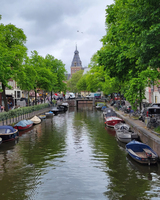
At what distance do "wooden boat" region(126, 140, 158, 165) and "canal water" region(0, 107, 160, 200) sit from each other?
0.42 m

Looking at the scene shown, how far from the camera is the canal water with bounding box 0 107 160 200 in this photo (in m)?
12.7

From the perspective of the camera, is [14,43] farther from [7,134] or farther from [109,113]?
[109,113]

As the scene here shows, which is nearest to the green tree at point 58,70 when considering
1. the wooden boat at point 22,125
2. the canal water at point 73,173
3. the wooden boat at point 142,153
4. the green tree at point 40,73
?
the green tree at point 40,73

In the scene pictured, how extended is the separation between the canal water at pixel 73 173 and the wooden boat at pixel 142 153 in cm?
42

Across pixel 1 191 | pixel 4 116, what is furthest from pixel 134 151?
pixel 4 116

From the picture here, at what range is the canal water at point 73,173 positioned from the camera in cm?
1271

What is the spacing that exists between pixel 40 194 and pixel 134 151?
874 cm

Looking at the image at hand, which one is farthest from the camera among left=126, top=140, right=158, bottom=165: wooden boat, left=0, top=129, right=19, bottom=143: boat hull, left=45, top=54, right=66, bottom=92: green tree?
left=45, top=54, right=66, bottom=92: green tree

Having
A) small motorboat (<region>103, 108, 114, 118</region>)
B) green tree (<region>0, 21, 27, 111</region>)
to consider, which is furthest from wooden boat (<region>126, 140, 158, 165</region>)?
green tree (<region>0, 21, 27, 111</region>)

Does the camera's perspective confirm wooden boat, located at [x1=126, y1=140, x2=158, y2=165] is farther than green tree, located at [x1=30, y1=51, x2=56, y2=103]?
No

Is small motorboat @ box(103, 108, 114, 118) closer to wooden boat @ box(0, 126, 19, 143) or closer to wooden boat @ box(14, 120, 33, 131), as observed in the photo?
wooden boat @ box(14, 120, 33, 131)

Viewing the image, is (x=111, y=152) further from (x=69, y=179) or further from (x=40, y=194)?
(x=40, y=194)

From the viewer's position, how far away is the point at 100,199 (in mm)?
12055

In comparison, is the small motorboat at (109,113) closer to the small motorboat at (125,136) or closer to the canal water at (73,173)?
the small motorboat at (125,136)
